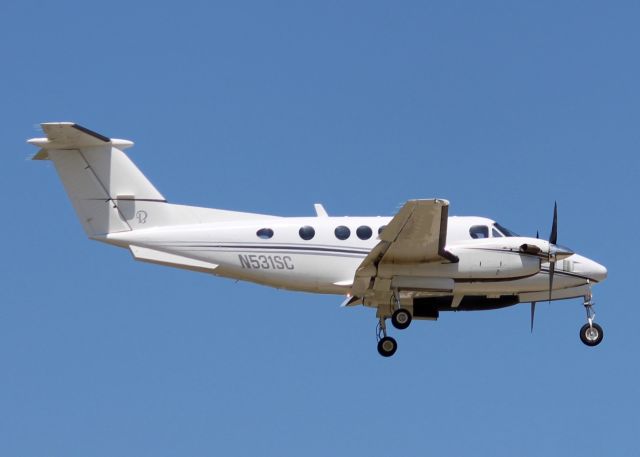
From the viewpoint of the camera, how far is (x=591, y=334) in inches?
1287

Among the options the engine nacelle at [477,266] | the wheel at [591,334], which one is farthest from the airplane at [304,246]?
the wheel at [591,334]

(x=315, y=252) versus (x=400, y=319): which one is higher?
(x=315, y=252)

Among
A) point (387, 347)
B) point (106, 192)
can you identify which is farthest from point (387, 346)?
point (106, 192)

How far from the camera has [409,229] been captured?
1171 inches

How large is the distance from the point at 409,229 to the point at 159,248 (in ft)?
20.7

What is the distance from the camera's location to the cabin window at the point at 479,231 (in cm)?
3181

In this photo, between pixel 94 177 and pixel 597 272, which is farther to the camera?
pixel 597 272

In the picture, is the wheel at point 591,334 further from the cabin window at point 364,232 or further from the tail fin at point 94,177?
the tail fin at point 94,177

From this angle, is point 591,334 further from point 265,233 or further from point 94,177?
point 94,177

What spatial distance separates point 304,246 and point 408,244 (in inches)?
106

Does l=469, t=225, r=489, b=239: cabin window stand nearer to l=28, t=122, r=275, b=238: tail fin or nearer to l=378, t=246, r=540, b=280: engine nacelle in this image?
l=378, t=246, r=540, b=280: engine nacelle

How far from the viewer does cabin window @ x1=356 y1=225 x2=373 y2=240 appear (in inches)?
1243

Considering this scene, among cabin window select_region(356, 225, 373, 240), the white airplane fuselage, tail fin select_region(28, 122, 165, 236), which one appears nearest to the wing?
the white airplane fuselage

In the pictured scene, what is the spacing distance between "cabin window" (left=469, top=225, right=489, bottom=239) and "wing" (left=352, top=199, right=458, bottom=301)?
1.05 meters
